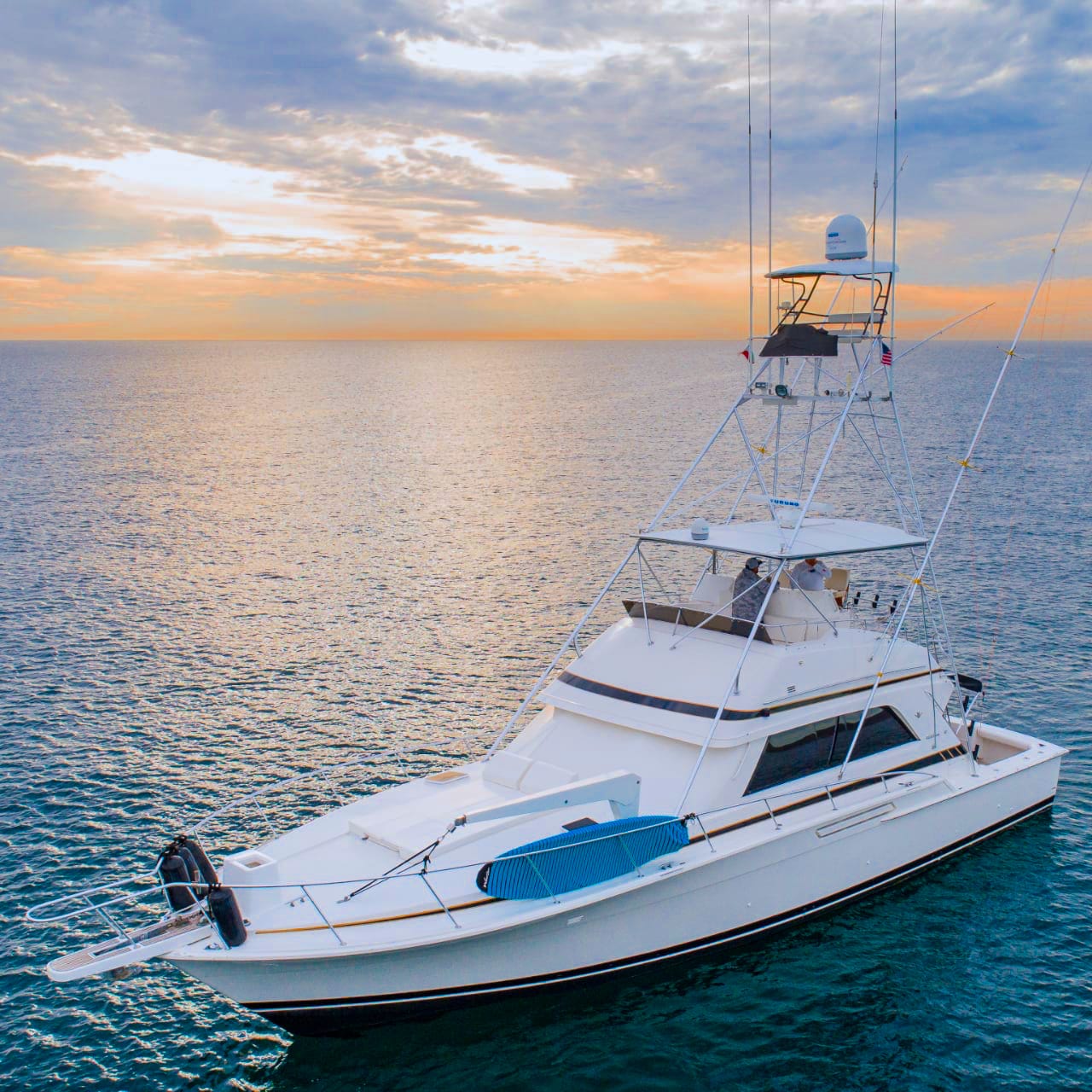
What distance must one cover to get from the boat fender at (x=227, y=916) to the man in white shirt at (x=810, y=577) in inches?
434

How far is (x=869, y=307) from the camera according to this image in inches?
723

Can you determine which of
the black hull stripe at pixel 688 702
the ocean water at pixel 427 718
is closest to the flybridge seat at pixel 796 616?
the black hull stripe at pixel 688 702

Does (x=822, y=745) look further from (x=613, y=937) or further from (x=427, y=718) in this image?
(x=427, y=718)

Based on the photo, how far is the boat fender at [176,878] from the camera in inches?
497

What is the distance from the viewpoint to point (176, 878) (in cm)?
1269

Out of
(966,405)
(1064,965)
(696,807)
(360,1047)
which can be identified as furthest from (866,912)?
(966,405)

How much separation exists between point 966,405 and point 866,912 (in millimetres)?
113637

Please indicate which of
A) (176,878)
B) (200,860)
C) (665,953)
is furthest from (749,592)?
(176,878)

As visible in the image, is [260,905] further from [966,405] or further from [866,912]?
[966,405]

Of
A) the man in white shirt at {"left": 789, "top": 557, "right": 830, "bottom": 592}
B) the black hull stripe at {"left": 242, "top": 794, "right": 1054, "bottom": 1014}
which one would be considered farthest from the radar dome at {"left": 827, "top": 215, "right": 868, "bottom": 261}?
the black hull stripe at {"left": 242, "top": 794, "right": 1054, "bottom": 1014}

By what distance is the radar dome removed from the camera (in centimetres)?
1852

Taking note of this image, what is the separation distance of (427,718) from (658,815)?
1225 cm

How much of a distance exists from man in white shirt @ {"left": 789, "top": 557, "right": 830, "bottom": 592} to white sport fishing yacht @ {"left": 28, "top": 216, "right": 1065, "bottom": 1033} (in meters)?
0.07

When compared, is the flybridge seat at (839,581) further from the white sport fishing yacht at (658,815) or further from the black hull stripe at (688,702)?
the black hull stripe at (688,702)
